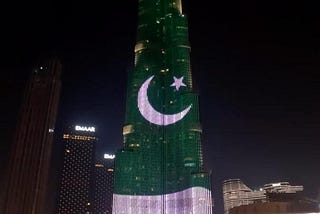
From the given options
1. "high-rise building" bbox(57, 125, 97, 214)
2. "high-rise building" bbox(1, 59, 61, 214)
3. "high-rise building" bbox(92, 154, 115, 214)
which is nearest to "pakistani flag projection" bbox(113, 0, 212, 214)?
"high-rise building" bbox(1, 59, 61, 214)

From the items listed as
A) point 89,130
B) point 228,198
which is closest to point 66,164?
point 89,130

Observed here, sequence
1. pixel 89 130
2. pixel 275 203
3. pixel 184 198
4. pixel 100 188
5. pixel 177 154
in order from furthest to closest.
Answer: pixel 100 188, pixel 89 130, pixel 275 203, pixel 177 154, pixel 184 198

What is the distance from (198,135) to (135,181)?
1296cm

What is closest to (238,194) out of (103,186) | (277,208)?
(103,186)

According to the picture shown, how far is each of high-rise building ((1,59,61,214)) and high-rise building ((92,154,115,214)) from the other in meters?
52.0

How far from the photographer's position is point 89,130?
456 feet

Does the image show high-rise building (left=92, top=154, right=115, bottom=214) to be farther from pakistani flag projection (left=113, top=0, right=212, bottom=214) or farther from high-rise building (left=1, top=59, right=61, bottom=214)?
pakistani flag projection (left=113, top=0, right=212, bottom=214)

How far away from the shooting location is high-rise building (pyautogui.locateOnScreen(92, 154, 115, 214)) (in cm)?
14525

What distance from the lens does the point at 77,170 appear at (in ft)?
446

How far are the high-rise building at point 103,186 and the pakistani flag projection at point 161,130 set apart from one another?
270ft

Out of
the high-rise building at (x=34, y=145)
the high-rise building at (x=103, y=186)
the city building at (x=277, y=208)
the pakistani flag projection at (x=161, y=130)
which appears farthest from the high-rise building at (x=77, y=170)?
the pakistani flag projection at (x=161, y=130)

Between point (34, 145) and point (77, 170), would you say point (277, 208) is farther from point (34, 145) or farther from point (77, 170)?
point (77, 170)

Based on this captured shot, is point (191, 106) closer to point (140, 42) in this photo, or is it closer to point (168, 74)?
point (168, 74)

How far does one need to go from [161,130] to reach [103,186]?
299 feet
